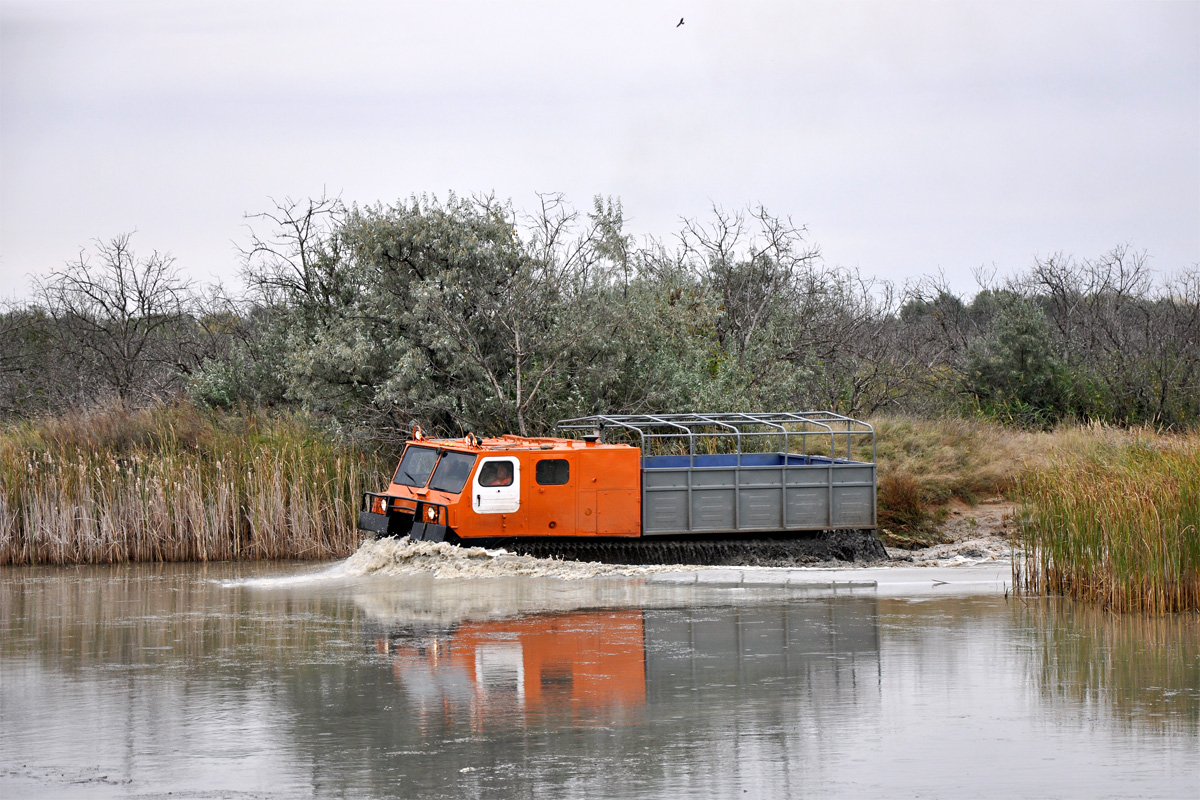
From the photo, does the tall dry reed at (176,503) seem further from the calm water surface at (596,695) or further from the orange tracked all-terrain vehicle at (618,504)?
the calm water surface at (596,695)

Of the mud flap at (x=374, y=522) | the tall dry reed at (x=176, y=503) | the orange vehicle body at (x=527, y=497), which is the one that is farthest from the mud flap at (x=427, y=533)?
the tall dry reed at (x=176, y=503)

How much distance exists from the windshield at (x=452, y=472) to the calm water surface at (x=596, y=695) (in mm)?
2150

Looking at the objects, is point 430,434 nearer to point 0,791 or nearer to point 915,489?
point 915,489

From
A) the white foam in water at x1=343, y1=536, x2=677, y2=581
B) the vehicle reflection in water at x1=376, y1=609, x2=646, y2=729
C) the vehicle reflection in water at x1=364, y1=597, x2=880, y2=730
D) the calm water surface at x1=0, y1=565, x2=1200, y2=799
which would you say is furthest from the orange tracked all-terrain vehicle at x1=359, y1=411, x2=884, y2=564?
the vehicle reflection in water at x1=376, y1=609, x2=646, y2=729

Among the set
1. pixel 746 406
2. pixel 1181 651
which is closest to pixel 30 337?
pixel 746 406

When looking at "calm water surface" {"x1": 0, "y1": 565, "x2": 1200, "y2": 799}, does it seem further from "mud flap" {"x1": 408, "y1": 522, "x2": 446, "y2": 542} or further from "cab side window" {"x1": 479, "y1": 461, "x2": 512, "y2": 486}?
"cab side window" {"x1": 479, "y1": 461, "x2": 512, "y2": 486}

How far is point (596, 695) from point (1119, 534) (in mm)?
7041

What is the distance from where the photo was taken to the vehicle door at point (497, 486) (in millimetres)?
17094

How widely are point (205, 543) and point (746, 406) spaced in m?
9.97

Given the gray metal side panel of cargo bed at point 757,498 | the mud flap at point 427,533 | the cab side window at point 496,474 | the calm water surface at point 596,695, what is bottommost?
the calm water surface at point 596,695

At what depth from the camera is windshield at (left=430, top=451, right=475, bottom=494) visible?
17.4m

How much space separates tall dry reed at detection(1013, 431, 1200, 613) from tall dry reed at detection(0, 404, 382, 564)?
10.9m

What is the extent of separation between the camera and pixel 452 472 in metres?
17.6

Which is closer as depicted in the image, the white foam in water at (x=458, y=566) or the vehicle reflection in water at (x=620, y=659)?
the vehicle reflection in water at (x=620, y=659)
